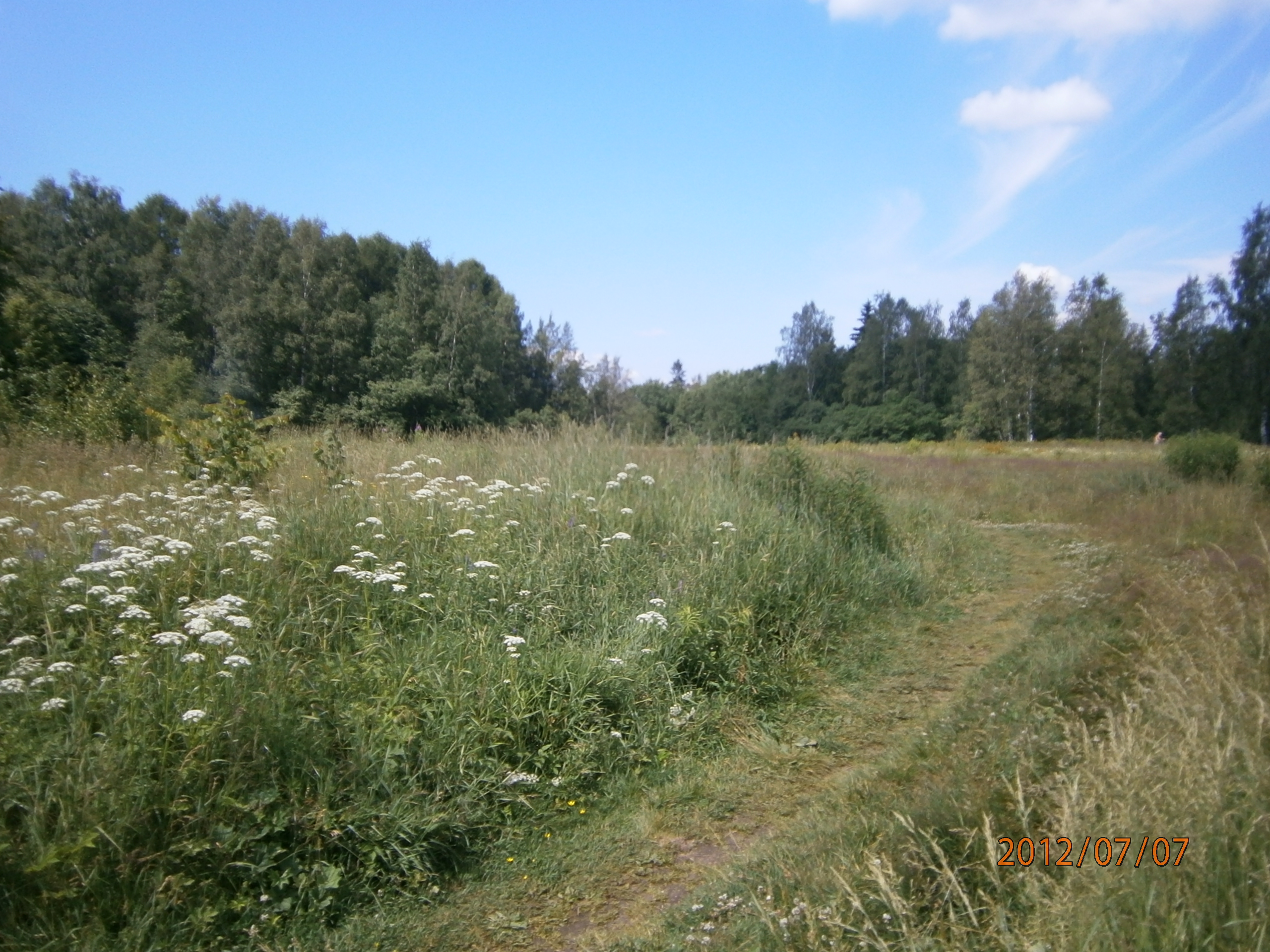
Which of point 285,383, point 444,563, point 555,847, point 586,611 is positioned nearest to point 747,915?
point 555,847

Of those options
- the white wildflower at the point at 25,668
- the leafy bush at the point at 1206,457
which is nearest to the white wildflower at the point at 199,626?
the white wildflower at the point at 25,668

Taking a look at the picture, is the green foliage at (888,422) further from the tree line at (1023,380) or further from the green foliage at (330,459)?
the green foliage at (330,459)

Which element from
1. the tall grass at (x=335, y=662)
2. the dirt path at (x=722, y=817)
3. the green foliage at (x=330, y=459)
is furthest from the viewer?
the green foliage at (x=330, y=459)

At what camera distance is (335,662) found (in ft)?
14.4

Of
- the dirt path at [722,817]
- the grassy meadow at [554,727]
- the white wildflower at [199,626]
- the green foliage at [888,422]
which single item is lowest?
the dirt path at [722,817]

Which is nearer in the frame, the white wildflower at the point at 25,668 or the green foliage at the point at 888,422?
the white wildflower at the point at 25,668

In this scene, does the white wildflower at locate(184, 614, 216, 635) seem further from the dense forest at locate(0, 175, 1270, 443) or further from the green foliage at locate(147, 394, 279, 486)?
the dense forest at locate(0, 175, 1270, 443)

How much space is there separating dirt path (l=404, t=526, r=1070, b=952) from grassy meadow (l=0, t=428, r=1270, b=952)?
24 millimetres

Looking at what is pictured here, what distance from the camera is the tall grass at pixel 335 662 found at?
3.00m

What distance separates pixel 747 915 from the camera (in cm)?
295

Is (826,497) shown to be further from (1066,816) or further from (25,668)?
(25,668)
